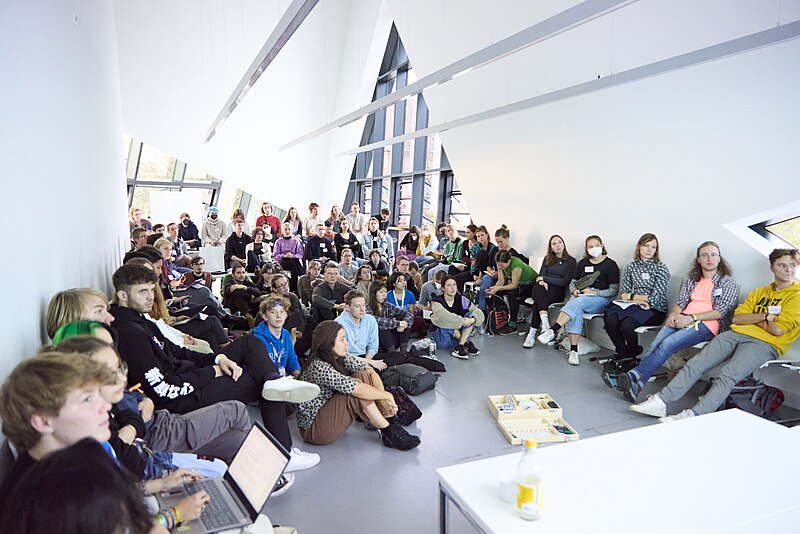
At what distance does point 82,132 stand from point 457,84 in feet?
19.3

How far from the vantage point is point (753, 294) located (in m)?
4.14

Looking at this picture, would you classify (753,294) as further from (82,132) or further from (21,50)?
(82,132)

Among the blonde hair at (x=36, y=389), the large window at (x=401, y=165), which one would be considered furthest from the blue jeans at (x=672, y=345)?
the large window at (x=401, y=165)

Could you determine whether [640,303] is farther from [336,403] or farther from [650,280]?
[336,403]

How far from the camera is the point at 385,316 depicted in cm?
513

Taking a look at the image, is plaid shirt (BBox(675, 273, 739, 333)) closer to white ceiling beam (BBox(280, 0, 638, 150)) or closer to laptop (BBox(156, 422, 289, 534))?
white ceiling beam (BBox(280, 0, 638, 150))

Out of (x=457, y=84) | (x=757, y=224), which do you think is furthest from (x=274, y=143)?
(x=757, y=224)

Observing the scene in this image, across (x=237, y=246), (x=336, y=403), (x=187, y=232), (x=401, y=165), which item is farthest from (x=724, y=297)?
(x=401, y=165)

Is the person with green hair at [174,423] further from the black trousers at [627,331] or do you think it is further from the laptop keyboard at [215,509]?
the black trousers at [627,331]

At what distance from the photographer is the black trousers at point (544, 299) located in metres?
6.14

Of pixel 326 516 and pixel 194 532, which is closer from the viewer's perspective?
pixel 194 532

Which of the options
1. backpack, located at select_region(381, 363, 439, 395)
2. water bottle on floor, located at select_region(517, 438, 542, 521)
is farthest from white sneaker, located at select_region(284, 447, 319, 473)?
water bottle on floor, located at select_region(517, 438, 542, 521)

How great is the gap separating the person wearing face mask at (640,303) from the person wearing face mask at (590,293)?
352mm

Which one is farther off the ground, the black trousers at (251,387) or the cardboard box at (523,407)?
the black trousers at (251,387)
